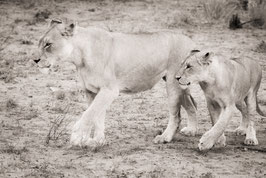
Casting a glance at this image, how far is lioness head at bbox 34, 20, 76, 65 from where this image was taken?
610cm

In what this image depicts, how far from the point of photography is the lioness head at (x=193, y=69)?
6172 millimetres

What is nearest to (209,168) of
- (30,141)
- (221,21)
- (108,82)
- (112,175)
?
(112,175)

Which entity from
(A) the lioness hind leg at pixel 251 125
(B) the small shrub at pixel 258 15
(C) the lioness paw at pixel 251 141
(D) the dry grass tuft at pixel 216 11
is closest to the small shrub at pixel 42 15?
(D) the dry grass tuft at pixel 216 11

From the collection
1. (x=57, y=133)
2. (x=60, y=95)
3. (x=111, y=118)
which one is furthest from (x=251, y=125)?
(x=60, y=95)

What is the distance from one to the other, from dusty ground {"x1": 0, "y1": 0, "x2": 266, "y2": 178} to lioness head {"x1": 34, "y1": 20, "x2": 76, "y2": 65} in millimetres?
143

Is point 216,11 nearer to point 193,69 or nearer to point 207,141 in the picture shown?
point 193,69

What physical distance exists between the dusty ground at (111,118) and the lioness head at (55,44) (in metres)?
0.14

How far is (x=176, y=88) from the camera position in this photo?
6738 millimetres

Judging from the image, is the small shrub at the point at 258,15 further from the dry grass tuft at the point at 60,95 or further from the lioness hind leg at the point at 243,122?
the lioness hind leg at the point at 243,122

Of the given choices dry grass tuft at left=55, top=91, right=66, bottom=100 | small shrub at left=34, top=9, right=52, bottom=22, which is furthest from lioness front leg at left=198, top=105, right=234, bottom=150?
small shrub at left=34, top=9, right=52, bottom=22

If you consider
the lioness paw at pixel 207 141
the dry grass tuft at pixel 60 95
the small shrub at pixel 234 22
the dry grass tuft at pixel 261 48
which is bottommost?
the lioness paw at pixel 207 141

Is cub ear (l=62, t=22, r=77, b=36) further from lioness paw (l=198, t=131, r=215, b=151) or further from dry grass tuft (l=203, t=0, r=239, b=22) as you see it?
dry grass tuft (l=203, t=0, r=239, b=22)

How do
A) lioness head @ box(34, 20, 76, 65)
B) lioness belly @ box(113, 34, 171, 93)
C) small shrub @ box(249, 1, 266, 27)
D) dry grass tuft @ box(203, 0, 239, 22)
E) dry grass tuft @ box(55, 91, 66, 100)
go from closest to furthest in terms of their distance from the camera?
lioness head @ box(34, 20, 76, 65) < lioness belly @ box(113, 34, 171, 93) < dry grass tuft @ box(55, 91, 66, 100) < small shrub @ box(249, 1, 266, 27) < dry grass tuft @ box(203, 0, 239, 22)

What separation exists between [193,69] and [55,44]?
1.45m
